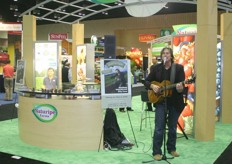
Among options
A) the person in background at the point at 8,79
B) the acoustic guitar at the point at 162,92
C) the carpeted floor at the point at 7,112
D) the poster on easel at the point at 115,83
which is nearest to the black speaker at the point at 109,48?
the carpeted floor at the point at 7,112

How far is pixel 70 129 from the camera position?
5094 millimetres

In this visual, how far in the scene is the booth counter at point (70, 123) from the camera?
199 inches

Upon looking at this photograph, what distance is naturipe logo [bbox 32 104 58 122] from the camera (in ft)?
16.9

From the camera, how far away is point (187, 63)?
20.5ft

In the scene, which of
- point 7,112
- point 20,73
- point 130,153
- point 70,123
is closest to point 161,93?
point 130,153

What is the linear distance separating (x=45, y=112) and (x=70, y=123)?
0.47 metres

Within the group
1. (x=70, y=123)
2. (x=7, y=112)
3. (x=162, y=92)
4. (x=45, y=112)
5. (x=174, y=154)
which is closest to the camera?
(x=162, y=92)

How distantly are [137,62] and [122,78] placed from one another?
17.5 m

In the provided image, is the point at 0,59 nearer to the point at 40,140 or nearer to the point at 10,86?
the point at 10,86

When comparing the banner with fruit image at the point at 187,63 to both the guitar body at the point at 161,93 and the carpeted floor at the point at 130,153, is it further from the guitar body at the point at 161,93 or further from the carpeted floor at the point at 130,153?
the guitar body at the point at 161,93

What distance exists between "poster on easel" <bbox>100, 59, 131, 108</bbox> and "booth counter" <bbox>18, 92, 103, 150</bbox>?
269mm

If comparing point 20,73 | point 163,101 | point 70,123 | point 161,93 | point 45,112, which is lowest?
point 70,123

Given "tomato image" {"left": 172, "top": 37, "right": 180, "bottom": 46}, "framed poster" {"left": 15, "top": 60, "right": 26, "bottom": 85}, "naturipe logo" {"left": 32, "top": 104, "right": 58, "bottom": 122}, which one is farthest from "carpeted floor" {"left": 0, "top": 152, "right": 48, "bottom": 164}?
"tomato image" {"left": 172, "top": 37, "right": 180, "bottom": 46}

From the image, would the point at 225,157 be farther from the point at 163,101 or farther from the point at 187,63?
the point at 187,63
